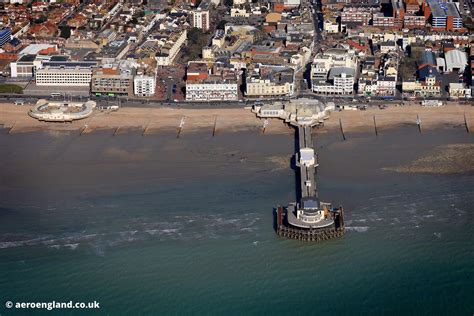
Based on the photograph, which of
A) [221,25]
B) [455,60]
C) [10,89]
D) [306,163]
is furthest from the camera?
[221,25]

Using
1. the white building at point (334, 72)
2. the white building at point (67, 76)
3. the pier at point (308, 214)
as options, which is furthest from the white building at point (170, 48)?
the pier at point (308, 214)

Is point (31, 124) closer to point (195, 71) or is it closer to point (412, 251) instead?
point (195, 71)

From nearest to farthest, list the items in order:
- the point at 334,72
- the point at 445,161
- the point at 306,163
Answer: the point at 306,163 < the point at 445,161 < the point at 334,72

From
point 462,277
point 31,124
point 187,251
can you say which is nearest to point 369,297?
point 462,277

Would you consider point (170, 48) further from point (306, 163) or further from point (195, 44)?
point (306, 163)

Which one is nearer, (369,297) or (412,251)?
(369,297)

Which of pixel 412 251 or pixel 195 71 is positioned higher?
pixel 195 71

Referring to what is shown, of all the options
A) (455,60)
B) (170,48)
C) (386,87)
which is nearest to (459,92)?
(386,87)
